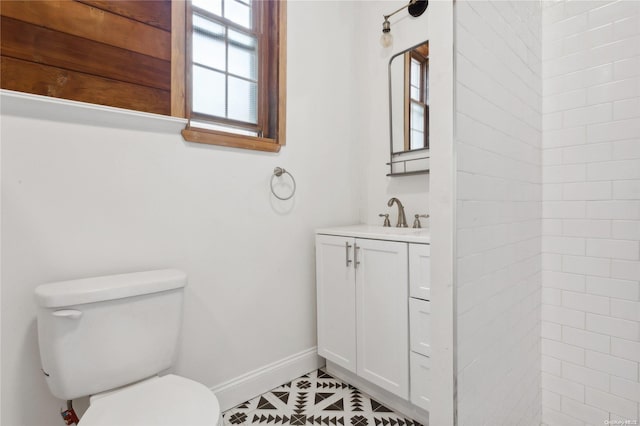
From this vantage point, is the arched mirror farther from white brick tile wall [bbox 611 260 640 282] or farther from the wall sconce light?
white brick tile wall [bbox 611 260 640 282]

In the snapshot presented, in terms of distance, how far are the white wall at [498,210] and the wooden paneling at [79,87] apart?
124 centimetres

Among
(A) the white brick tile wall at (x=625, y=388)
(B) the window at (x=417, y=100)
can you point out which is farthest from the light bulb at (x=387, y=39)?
(A) the white brick tile wall at (x=625, y=388)

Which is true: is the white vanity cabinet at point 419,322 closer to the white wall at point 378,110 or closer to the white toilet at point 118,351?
the white wall at point 378,110

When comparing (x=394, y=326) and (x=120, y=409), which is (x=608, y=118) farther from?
(x=120, y=409)

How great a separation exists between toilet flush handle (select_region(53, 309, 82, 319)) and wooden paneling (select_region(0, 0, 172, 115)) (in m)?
0.79

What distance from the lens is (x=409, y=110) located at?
6.25 feet

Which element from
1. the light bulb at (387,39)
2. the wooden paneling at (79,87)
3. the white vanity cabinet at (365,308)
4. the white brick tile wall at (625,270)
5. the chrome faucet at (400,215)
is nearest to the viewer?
the wooden paneling at (79,87)

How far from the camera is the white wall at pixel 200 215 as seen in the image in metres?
1.12

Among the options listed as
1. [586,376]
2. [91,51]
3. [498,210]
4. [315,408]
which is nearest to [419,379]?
[315,408]

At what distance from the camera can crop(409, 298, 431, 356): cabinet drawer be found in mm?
1325

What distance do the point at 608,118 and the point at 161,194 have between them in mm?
1898

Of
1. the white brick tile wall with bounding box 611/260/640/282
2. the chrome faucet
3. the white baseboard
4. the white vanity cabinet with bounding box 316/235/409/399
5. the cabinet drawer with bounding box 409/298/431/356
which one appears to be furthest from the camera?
the chrome faucet

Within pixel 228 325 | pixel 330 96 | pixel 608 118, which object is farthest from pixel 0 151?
pixel 608 118

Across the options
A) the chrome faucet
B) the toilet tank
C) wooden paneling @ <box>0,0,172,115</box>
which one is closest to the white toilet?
the toilet tank
